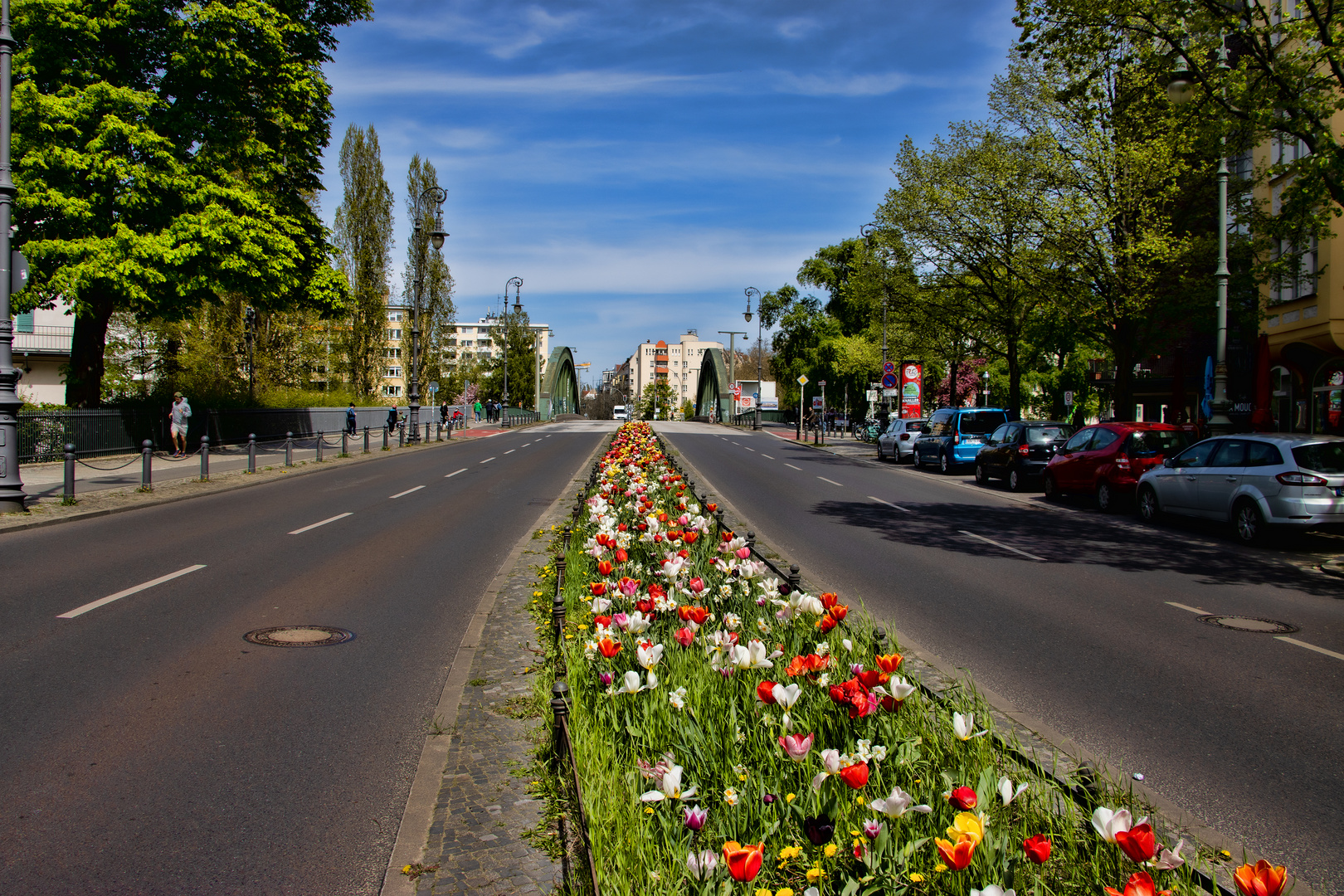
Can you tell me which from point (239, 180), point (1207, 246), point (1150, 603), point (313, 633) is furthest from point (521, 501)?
point (1207, 246)

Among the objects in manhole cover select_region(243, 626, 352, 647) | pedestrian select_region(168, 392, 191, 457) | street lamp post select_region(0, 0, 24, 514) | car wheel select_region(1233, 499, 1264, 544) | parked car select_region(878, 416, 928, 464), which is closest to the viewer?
manhole cover select_region(243, 626, 352, 647)

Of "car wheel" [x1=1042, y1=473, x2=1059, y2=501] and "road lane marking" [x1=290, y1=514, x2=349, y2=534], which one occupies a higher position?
"car wheel" [x1=1042, y1=473, x2=1059, y2=501]

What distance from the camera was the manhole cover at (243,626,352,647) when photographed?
6.29 meters

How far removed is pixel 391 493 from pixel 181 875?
14.8 metres

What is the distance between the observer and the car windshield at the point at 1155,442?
1670 centimetres

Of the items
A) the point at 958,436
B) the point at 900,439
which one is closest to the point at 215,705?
the point at 958,436

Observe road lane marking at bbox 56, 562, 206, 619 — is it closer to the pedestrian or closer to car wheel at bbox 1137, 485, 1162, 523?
car wheel at bbox 1137, 485, 1162, 523

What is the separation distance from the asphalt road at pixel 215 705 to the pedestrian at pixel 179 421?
14.9 meters

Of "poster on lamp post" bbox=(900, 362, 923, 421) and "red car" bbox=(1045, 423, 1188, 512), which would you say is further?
"poster on lamp post" bbox=(900, 362, 923, 421)

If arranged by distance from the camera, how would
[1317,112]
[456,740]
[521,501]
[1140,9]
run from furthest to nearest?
[521,501], [1140,9], [1317,112], [456,740]

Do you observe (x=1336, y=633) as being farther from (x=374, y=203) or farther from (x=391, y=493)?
(x=374, y=203)

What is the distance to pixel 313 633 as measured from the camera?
21.6 ft

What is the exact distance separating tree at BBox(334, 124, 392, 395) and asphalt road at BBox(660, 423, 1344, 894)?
39.4m

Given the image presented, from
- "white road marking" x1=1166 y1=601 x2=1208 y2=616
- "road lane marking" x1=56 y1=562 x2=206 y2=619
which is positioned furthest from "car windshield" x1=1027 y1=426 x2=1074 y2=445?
"road lane marking" x1=56 y1=562 x2=206 y2=619
